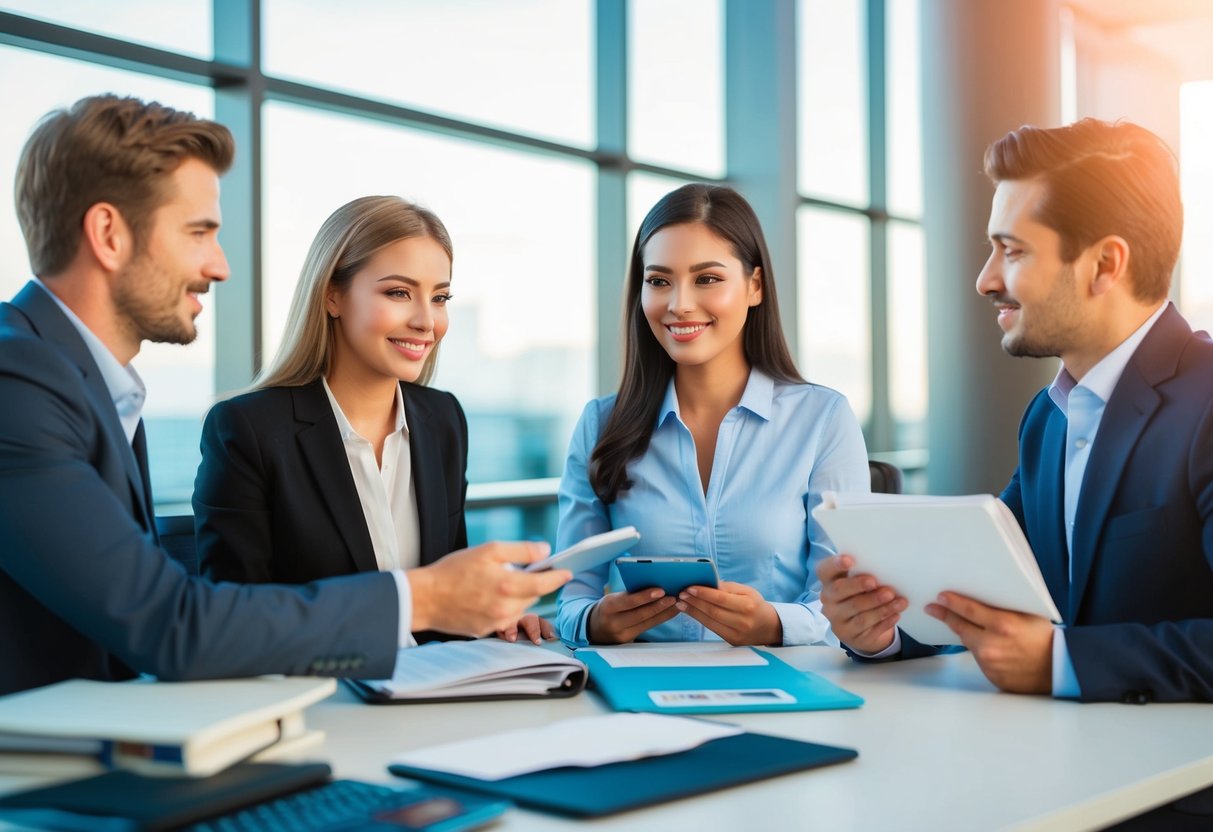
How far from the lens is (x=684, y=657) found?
1.95 m

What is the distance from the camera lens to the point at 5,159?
3430mm

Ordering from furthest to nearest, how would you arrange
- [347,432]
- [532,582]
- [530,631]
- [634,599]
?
[347,432]
[530,631]
[634,599]
[532,582]

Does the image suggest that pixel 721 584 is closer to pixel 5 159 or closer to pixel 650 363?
pixel 650 363

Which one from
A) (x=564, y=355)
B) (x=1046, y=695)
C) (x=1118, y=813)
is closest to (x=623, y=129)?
(x=564, y=355)

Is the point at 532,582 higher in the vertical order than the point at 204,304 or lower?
lower

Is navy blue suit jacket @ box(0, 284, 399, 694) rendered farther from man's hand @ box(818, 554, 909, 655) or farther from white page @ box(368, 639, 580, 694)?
man's hand @ box(818, 554, 909, 655)

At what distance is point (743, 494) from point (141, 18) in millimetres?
2524

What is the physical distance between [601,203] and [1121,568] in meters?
3.95

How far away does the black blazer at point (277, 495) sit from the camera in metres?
2.35

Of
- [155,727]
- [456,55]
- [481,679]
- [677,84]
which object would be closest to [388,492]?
[481,679]

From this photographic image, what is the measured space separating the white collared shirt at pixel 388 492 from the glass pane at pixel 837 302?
460 centimetres

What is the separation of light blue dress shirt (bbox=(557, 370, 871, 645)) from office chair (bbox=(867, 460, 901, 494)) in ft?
0.80

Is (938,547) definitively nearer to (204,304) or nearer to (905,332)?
(204,304)

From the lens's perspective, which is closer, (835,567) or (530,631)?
(835,567)
